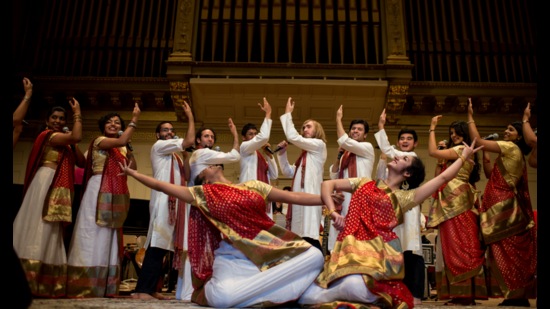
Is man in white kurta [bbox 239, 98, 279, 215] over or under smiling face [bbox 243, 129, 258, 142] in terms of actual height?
under

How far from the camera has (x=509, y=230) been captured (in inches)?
153

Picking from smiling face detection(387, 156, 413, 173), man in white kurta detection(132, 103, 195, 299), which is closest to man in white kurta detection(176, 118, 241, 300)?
man in white kurta detection(132, 103, 195, 299)

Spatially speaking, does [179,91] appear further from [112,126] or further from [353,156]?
[353,156]

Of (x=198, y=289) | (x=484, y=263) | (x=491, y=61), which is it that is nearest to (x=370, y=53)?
(x=491, y=61)

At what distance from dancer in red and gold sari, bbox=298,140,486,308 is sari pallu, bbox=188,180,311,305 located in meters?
0.28

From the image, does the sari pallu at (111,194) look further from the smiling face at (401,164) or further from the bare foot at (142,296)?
the smiling face at (401,164)

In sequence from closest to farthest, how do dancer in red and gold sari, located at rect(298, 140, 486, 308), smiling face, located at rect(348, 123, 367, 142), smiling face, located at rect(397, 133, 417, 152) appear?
dancer in red and gold sari, located at rect(298, 140, 486, 308)
smiling face, located at rect(397, 133, 417, 152)
smiling face, located at rect(348, 123, 367, 142)

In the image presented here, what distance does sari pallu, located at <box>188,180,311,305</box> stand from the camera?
3.03 meters

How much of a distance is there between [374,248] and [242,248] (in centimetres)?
75

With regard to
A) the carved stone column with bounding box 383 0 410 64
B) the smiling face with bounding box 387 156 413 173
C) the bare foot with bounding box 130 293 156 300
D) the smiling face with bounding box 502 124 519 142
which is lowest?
the bare foot with bounding box 130 293 156 300

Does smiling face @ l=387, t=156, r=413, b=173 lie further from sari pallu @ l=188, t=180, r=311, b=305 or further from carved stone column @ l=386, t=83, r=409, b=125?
carved stone column @ l=386, t=83, r=409, b=125

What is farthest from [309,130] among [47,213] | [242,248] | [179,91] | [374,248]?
[179,91]

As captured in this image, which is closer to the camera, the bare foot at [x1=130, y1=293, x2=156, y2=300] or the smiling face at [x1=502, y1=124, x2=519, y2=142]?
the bare foot at [x1=130, y1=293, x2=156, y2=300]

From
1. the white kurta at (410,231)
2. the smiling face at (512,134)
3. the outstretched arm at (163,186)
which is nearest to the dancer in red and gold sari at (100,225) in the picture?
the outstretched arm at (163,186)
